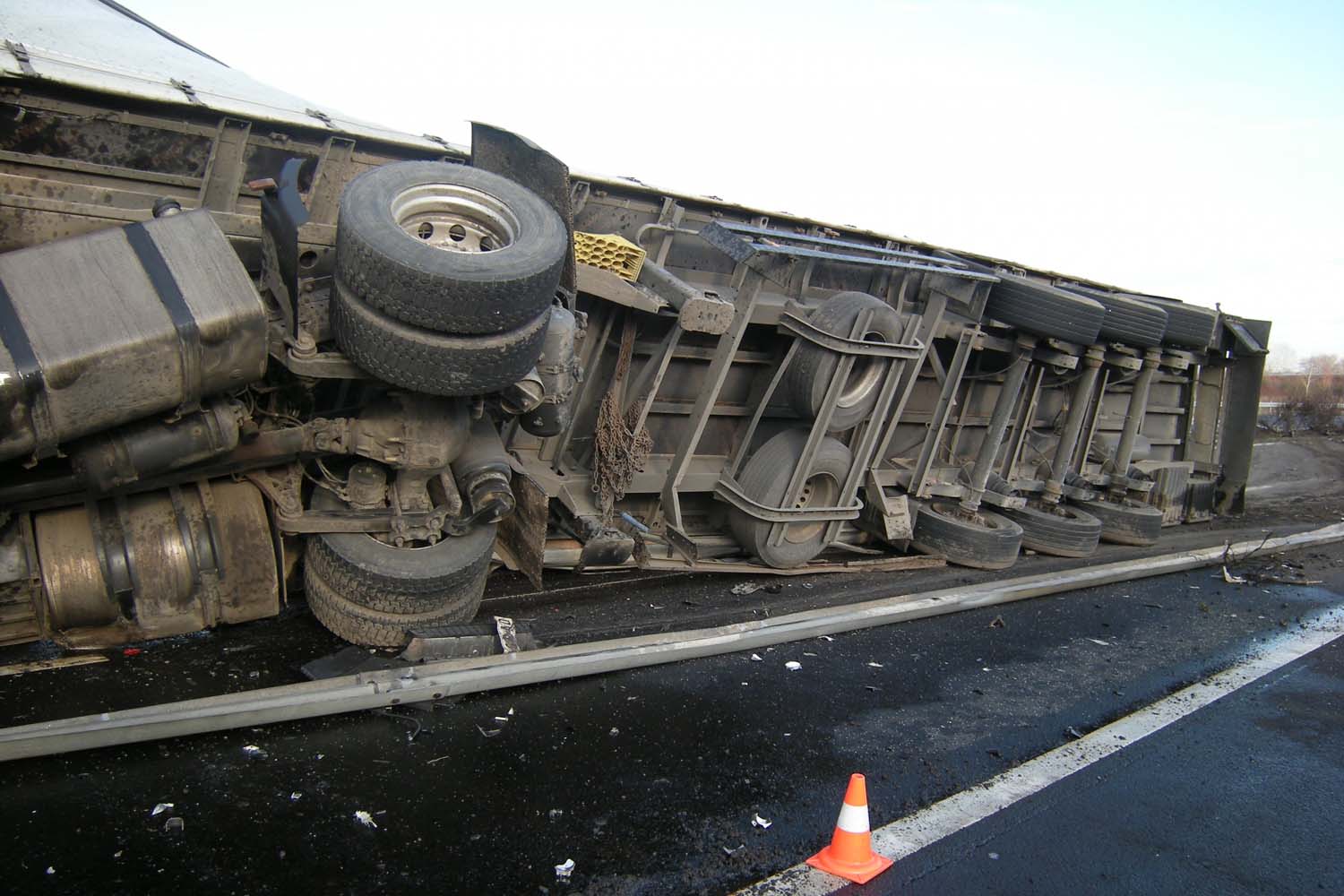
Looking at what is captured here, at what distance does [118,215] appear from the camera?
3230 mm

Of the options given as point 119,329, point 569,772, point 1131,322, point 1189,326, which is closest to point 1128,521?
point 1189,326

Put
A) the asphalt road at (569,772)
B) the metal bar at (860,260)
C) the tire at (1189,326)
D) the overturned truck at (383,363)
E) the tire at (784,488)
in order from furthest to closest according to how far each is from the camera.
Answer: the tire at (1189,326), the tire at (784,488), the metal bar at (860,260), the overturned truck at (383,363), the asphalt road at (569,772)

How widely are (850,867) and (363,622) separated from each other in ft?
6.54

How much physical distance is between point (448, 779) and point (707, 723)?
1.00 m

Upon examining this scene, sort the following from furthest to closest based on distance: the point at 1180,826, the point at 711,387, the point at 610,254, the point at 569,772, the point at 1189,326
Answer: the point at 1189,326 → the point at 711,387 → the point at 610,254 → the point at 1180,826 → the point at 569,772

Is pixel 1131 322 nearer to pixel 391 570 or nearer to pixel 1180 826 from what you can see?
pixel 1180 826

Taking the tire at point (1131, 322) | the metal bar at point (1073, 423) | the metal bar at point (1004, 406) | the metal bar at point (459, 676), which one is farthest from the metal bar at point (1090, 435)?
the metal bar at point (459, 676)

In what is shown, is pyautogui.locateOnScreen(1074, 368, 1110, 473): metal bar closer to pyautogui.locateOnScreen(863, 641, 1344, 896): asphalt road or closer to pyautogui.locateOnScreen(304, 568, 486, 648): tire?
pyautogui.locateOnScreen(863, 641, 1344, 896): asphalt road

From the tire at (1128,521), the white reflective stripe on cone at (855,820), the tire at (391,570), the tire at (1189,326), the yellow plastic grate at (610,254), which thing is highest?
the tire at (1189,326)

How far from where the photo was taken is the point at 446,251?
3.03 m

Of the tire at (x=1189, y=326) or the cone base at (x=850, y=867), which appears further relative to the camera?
the tire at (x=1189, y=326)

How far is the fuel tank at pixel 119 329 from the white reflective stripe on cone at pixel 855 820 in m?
2.30

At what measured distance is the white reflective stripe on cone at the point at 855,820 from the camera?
2.52m

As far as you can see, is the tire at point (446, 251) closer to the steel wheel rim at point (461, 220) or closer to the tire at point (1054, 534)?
the steel wheel rim at point (461, 220)
